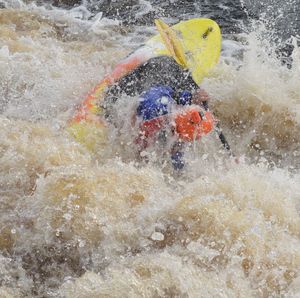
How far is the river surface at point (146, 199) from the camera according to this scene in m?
2.79

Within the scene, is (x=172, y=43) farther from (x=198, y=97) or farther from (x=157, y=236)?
(x=157, y=236)

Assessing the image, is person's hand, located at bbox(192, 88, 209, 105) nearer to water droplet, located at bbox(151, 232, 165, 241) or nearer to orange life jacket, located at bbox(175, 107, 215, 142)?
orange life jacket, located at bbox(175, 107, 215, 142)

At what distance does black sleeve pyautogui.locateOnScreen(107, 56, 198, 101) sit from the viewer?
13.3ft

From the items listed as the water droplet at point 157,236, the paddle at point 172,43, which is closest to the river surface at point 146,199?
the water droplet at point 157,236

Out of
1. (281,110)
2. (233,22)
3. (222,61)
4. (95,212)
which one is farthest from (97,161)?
(233,22)

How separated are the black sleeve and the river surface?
0.26 metres

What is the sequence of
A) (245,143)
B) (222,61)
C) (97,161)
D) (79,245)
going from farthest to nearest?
(222,61) < (245,143) < (97,161) < (79,245)

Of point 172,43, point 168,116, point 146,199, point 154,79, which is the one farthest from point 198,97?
point 146,199

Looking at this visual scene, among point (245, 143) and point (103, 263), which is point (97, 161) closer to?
point (103, 263)

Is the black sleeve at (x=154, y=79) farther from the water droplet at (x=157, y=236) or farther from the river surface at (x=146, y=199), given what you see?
the water droplet at (x=157, y=236)

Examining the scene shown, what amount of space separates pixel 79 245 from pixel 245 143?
211 cm

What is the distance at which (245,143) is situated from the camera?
4.57m

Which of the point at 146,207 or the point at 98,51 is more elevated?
the point at 146,207

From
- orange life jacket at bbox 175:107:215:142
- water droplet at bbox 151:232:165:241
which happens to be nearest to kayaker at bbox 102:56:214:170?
orange life jacket at bbox 175:107:215:142
